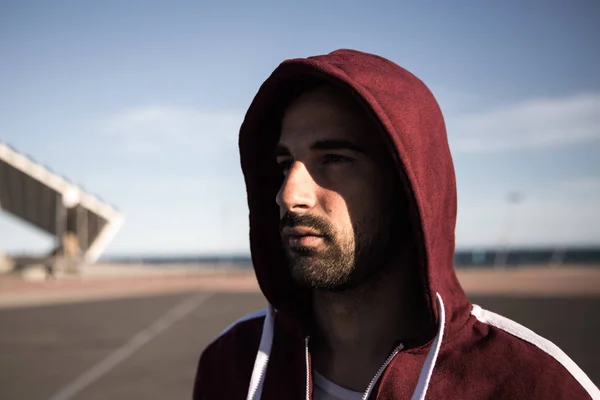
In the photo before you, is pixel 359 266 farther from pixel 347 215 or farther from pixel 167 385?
pixel 167 385

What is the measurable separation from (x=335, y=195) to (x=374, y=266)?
22cm

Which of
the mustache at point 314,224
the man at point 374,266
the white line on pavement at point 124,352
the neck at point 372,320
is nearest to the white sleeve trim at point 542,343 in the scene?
the man at point 374,266

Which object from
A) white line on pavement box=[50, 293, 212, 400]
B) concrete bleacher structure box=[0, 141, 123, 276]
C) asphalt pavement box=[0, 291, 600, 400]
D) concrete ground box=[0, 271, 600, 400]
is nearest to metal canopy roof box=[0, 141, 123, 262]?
concrete bleacher structure box=[0, 141, 123, 276]

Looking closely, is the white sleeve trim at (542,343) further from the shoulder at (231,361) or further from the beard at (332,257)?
the shoulder at (231,361)

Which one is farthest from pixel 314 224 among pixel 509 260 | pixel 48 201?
pixel 509 260

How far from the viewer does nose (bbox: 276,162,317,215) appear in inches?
61.2

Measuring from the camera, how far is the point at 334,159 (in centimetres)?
163

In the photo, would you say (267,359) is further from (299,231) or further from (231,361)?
(299,231)

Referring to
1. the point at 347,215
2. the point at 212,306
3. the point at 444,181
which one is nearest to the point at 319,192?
the point at 347,215

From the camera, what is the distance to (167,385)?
7809 millimetres

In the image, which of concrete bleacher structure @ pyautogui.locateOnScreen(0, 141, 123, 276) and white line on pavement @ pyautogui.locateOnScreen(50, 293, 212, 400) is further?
concrete bleacher structure @ pyautogui.locateOnScreen(0, 141, 123, 276)

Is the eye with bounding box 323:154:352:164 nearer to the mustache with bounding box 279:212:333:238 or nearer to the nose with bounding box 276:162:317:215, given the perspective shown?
the nose with bounding box 276:162:317:215

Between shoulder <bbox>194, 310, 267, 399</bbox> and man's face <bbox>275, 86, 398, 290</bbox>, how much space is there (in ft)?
1.44

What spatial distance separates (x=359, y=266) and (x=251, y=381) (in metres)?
0.50
